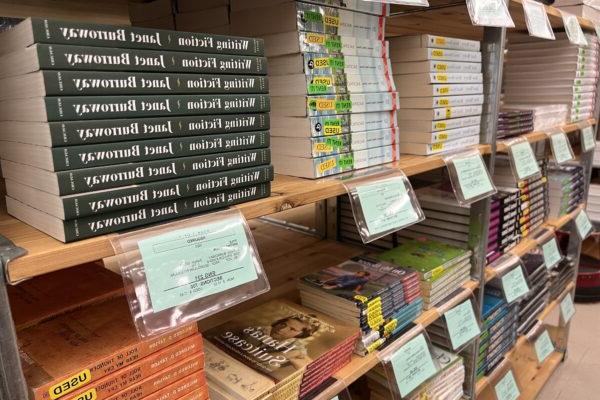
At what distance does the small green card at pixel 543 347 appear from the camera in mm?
2154

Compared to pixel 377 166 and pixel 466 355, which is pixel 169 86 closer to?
pixel 377 166

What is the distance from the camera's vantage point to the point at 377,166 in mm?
1027

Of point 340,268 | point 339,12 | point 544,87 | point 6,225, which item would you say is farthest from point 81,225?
point 544,87

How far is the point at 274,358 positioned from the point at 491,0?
991 mm

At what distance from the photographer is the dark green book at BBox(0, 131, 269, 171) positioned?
535 millimetres

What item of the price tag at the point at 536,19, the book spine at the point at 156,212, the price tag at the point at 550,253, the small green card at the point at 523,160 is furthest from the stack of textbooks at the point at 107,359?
the price tag at the point at 550,253

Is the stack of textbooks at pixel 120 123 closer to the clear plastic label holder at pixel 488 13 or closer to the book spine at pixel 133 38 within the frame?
the book spine at pixel 133 38

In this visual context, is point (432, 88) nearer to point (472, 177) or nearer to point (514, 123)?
point (472, 177)

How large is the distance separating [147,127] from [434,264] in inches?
37.2

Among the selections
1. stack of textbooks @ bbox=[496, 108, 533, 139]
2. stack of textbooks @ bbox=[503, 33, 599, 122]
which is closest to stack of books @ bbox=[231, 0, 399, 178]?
stack of textbooks @ bbox=[496, 108, 533, 139]

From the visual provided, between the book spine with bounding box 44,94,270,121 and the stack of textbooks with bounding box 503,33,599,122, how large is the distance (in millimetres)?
1559

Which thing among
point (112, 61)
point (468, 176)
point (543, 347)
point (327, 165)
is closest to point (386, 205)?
point (327, 165)

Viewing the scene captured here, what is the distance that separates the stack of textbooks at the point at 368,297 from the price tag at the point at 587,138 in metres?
1.29

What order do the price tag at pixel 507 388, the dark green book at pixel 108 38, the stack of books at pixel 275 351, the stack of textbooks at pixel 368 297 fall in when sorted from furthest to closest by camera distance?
the price tag at pixel 507 388 → the stack of textbooks at pixel 368 297 → the stack of books at pixel 275 351 → the dark green book at pixel 108 38
